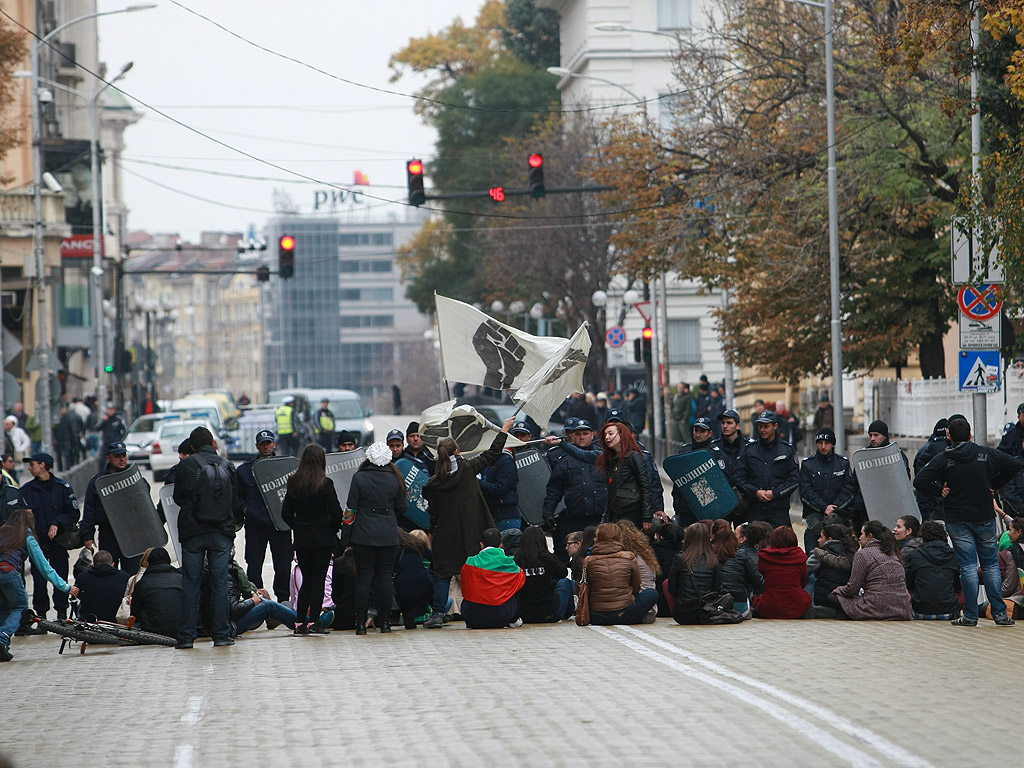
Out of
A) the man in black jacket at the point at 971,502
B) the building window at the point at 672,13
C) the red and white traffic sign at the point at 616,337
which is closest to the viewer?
the man in black jacket at the point at 971,502

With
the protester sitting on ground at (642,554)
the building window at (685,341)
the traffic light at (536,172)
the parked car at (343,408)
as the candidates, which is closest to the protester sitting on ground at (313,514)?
the protester sitting on ground at (642,554)

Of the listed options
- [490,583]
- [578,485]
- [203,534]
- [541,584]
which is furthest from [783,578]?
[203,534]

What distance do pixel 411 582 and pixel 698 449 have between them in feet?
10.7

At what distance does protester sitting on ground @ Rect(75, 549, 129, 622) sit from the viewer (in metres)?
15.5

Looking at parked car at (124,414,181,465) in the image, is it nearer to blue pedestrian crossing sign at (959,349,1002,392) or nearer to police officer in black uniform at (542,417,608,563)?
blue pedestrian crossing sign at (959,349,1002,392)

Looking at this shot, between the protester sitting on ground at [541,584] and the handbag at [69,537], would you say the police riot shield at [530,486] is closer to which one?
the protester sitting on ground at [541,584]

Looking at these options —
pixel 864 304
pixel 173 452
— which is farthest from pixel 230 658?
pixel 173 452

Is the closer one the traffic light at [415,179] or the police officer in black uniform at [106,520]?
the police officer in black uniform at [106,520]

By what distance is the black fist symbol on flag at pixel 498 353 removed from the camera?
1903cm

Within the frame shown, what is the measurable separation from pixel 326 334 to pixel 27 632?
6351 inches

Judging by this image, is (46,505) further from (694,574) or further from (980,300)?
(980,300)

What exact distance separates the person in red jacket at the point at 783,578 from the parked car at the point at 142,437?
27723mm

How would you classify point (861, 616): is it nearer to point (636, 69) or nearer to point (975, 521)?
point (975, 521)

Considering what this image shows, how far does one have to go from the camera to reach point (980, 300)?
19.6m
